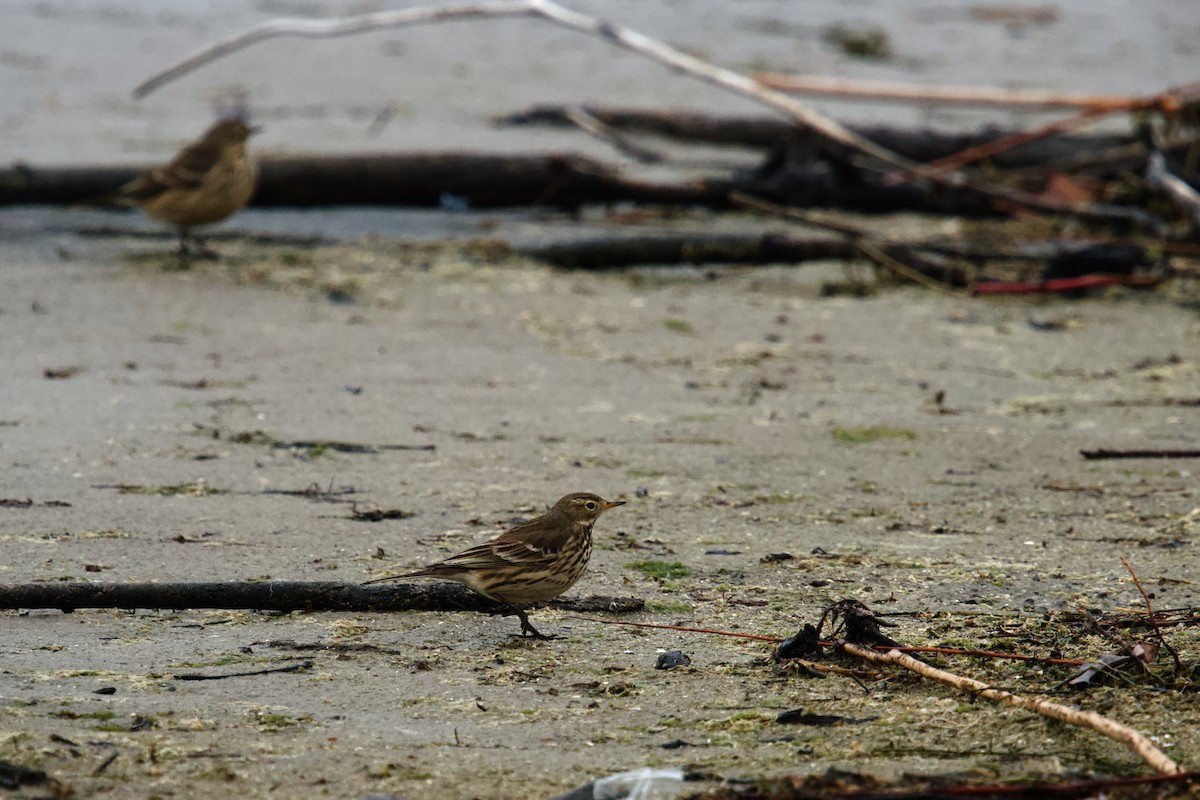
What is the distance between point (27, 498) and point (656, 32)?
12.0m

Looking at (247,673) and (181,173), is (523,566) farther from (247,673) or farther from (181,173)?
(181,173)

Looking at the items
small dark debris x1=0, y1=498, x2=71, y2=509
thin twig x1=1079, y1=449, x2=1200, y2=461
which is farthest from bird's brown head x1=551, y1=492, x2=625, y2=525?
thin twig x1=1079, y1=449, x2=1200, y2=461

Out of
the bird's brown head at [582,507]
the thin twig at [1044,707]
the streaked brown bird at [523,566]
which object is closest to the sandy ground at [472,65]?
the bird's brown head at [582,507]

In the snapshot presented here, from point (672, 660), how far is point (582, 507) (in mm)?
829

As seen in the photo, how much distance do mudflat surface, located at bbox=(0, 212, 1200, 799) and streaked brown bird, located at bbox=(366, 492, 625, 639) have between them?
0.41ft

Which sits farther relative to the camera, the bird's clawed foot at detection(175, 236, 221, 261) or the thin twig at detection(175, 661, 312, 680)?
the bird's clawed foot at detection(175, 236, 221, 261)

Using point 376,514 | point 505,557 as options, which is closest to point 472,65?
point 376,514

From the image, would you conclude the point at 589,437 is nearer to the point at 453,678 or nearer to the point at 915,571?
the point at 915,571

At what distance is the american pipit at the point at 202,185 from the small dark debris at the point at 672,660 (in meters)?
5.82

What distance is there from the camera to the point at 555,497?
5.58m

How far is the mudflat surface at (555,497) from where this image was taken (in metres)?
3.52

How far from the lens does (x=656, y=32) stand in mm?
16188

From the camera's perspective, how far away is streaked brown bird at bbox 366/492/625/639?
4371mm

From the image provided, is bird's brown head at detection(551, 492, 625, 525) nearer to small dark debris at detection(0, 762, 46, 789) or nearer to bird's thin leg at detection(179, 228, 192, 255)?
small dark debris at detection(0, 762, 46, 789)
